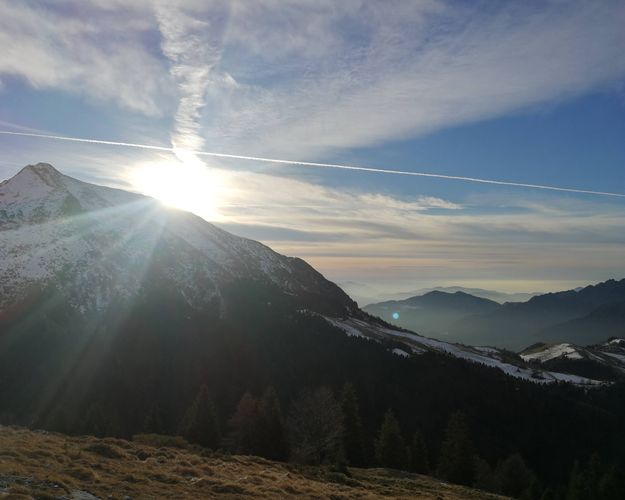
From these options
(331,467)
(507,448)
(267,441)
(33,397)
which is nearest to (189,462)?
(331,467)

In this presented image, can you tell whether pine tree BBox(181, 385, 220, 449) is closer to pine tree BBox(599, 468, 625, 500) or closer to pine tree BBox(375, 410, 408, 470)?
pine tree BBox(375, 410, 408, 470)

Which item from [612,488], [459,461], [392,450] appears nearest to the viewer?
[612,488]

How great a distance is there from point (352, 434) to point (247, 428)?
17.9 meters

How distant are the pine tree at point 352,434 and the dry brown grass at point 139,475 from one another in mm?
37485

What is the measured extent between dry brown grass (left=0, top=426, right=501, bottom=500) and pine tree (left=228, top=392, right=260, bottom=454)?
2855cm

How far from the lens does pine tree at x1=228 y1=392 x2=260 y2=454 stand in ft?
217

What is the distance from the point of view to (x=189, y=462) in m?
31.1

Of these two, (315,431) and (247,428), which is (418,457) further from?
(247,428)

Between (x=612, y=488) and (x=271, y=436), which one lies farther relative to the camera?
(x=271, y=436)

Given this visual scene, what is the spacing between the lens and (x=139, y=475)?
80.5 ft

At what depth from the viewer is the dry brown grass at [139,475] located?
67.7 ft

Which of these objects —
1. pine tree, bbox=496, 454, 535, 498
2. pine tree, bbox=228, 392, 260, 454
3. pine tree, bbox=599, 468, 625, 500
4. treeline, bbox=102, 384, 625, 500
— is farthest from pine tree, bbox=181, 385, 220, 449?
pine tree, bbox=599, 468, 625, 500

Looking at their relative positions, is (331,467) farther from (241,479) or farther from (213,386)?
(213,386)

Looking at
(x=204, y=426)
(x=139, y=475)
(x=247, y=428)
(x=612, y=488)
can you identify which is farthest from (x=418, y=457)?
(x=139, y=475)
